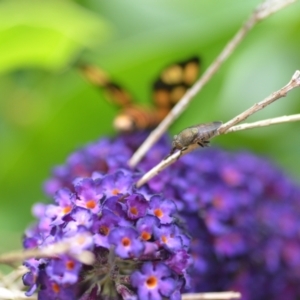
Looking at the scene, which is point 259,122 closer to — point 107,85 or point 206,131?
point 206,131

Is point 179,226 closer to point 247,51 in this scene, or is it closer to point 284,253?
point 284,253

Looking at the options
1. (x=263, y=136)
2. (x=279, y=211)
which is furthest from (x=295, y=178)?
(x=279, y=211)

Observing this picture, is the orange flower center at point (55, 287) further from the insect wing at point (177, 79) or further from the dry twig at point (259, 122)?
the insect wing at point (177, 79)

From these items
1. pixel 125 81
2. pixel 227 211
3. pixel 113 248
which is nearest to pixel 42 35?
pixel 125 81

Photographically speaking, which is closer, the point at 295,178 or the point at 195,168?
the point at 195,168

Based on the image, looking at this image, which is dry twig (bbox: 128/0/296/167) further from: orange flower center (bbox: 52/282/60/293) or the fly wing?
orange flower center (bbox: 52/282/60/293)

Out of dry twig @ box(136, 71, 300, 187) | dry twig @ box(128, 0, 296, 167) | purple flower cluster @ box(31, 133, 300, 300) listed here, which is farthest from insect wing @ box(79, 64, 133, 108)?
dry twig @ box(136, 71, 300, 187)

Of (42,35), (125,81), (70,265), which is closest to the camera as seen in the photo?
(70,265)
